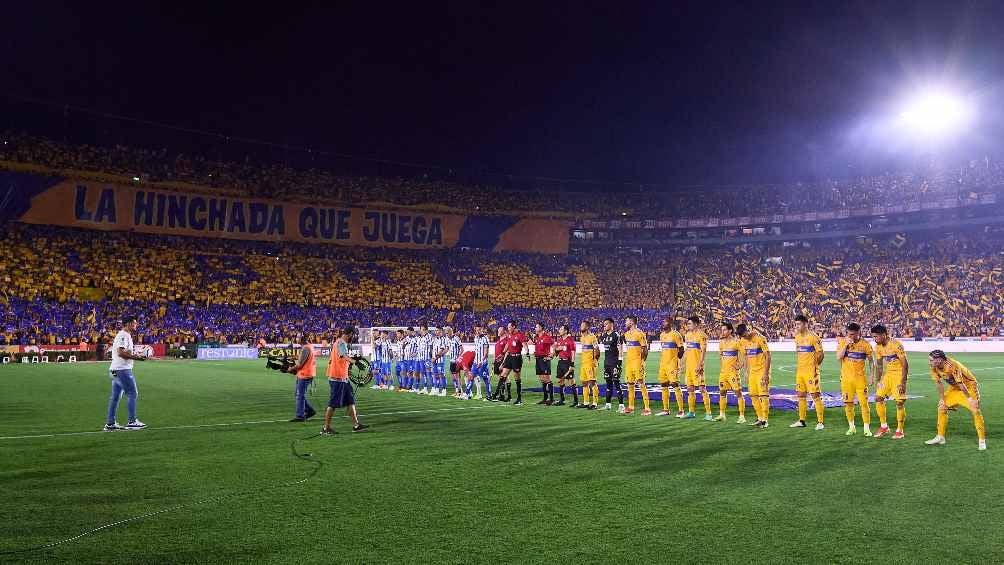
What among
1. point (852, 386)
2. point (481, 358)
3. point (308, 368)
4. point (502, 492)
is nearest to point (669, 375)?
point (852, 386)

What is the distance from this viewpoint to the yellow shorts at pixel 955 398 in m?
11.5

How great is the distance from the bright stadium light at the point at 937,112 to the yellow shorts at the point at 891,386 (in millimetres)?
51632

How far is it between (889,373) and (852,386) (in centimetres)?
64

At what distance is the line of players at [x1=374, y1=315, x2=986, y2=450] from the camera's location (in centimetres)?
1241

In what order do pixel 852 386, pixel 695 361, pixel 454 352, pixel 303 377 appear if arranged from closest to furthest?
pixel 852 386, pixel 303 377, pixel 695 361, pixel 454 352

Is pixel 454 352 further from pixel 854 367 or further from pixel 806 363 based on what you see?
pixel 854 367

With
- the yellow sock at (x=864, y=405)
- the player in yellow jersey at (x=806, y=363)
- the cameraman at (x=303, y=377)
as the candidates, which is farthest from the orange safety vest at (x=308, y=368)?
the yellow sock at (x=864, y=405)

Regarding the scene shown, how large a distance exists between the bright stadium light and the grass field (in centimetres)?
4892

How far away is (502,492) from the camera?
27.1 feet

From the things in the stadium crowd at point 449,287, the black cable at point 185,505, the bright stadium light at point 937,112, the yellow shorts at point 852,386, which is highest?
the bright stadium light at point 937,112

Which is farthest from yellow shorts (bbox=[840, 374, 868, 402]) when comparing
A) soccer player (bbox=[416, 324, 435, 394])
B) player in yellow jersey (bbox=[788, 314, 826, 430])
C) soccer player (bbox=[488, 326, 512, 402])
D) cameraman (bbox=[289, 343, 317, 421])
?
soccer player (bbox=[416, 324, 435, 394])

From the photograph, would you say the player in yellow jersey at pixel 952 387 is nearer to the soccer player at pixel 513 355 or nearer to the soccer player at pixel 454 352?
the soccer player at pixel 513 355

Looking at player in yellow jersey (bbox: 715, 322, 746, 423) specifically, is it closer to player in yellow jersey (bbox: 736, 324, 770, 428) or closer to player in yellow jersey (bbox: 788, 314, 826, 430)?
player in yellow jersey (bbox: 736, 324, 770, 428)

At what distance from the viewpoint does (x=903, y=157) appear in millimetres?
71125
